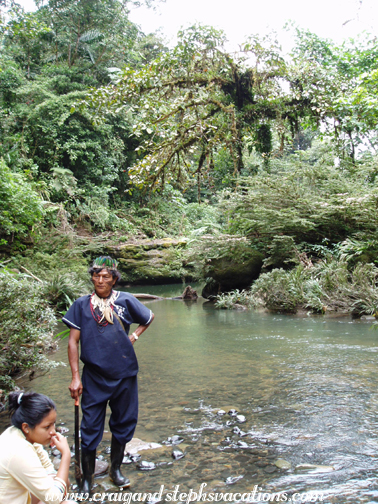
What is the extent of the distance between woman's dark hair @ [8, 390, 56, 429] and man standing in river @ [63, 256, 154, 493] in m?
0.71

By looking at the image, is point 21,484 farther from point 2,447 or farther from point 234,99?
point 234,99

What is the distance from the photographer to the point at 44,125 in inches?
787

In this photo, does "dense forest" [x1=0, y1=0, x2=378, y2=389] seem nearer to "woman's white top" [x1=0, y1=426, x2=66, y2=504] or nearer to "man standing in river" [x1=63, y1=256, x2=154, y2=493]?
"man standing in river" [x1=63, y1=256, x2=154, y2=493]

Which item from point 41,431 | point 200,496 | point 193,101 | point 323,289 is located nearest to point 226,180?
point 193,101

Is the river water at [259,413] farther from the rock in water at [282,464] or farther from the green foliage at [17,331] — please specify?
the green foliage at [17,331]

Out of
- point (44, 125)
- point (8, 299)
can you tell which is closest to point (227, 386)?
point (8, 299)

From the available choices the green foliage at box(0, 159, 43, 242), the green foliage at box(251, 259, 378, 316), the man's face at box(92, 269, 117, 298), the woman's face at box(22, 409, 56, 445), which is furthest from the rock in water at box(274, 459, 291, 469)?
the green foliage at box(0, 159, 43, 242)

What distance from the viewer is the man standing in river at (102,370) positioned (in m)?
2.52

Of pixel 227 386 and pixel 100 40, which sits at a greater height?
pixel 100 40

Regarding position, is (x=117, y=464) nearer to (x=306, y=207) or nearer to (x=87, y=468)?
(x=87, y=468)

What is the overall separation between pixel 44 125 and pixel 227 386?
1937cm

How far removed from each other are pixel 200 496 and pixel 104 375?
941 mm

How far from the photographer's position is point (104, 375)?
8.52 feet

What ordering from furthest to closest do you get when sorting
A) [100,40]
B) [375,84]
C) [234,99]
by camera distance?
[100,40]
[234,99]
[375,84]
